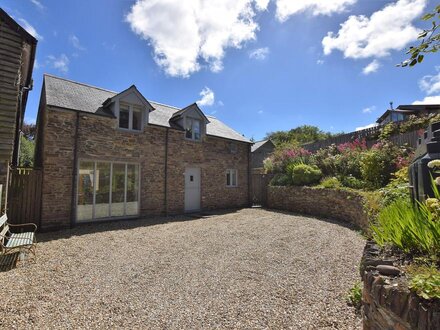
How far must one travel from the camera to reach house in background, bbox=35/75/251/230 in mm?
8977

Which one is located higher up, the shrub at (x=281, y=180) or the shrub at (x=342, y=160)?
the shrub at (x=342, y=160)

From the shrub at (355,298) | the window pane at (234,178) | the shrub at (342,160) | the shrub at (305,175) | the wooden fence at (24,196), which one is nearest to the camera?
the shrub at (355,298)

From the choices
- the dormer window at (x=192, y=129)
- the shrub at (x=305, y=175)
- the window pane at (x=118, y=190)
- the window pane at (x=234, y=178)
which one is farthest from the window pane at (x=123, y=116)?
the shrub at (x=305, y=175)

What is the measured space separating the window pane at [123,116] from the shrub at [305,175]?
370 inches

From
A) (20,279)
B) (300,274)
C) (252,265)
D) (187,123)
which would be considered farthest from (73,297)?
(187,123)

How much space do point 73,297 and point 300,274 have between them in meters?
4.11

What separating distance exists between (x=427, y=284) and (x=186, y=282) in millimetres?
3657

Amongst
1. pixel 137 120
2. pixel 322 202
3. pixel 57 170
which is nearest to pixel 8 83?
pixel 57 170

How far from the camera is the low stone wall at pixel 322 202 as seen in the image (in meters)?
8.95

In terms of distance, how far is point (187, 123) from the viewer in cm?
1335

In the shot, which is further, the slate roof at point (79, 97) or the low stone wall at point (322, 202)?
the slate roof at point (79, 97)

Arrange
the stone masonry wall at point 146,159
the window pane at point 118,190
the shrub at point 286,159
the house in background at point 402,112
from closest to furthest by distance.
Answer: the stone masonry wall at point 146,159 → the window pane at point 118,190 → the shrub at point 286,159 → the house in background at point 402,112

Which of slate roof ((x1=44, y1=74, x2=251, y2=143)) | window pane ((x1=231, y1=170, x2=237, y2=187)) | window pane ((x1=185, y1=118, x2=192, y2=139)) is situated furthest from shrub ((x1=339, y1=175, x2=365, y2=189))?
window pane ((x1=185, y1=118, x2=192, y2=139))

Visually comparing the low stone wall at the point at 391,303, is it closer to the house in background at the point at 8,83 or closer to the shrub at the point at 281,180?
the house in background at the point at 8,83
